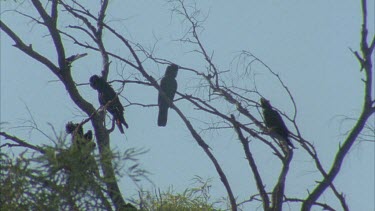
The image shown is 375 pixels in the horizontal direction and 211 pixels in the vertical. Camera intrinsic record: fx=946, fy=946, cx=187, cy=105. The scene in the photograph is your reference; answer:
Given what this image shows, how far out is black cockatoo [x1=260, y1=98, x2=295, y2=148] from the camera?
8830mm

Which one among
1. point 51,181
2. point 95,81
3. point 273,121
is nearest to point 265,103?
point 273,121

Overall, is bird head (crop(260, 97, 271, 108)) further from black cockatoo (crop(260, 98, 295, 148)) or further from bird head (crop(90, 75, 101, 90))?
bird head (crop(90, 75, 101, 90))

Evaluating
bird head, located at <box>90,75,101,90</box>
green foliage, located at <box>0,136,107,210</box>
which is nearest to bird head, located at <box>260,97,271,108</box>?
bird head, located at <box>90,75,101,90</box>

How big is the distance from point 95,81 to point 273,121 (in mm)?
2124

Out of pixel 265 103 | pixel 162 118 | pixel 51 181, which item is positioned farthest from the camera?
pixel 162 118

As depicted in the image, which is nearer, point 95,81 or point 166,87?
point 95,81

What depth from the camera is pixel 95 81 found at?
10312mm

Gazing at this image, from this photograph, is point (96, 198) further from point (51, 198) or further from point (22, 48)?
point (22, 48)

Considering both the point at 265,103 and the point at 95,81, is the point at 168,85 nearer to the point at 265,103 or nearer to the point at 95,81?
the point at 95,81

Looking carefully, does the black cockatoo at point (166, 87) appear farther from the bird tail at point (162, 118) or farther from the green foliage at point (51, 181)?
the green foliage at point (51, 181)

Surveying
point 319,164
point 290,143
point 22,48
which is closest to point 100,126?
point 22,48

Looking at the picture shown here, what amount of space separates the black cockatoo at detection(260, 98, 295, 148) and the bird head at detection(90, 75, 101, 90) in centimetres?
198

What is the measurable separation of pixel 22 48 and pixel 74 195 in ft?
14.1

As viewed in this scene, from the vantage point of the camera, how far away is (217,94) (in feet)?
26.8
